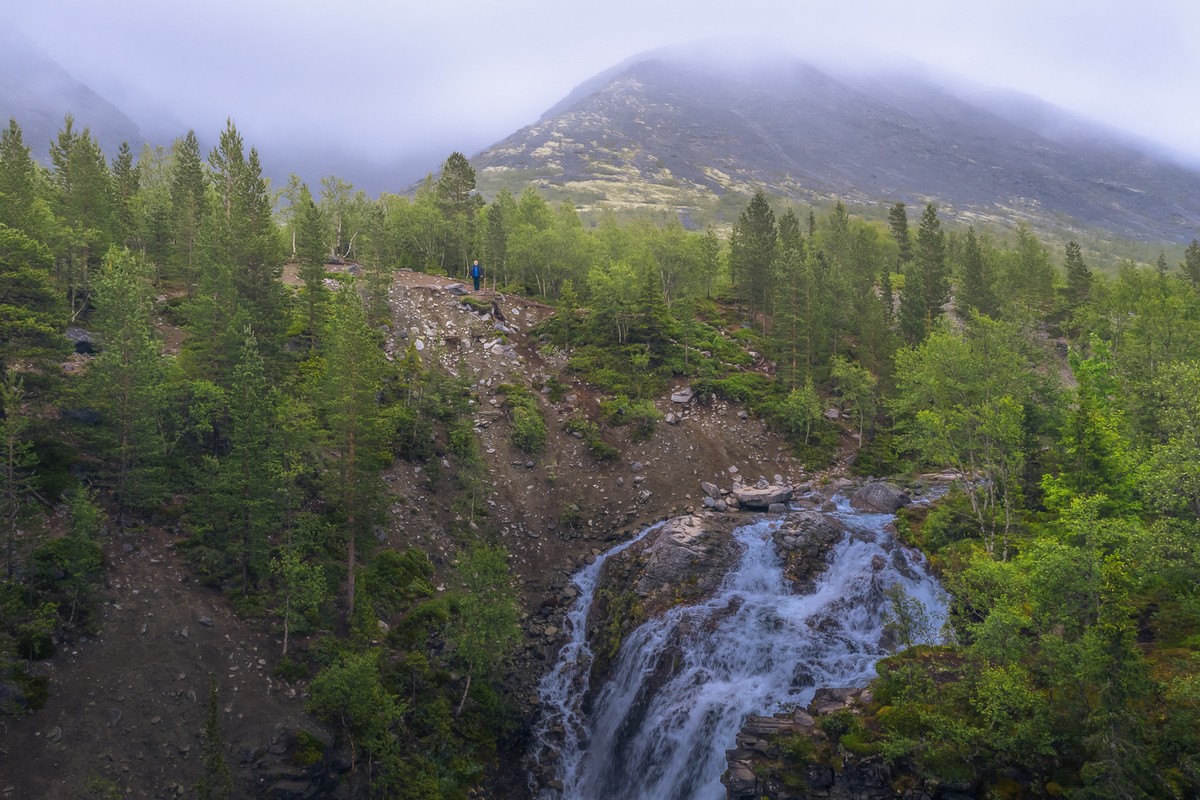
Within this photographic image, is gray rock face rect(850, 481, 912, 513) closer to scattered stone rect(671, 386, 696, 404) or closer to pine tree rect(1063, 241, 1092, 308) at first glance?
scattered stone rect(671, 386, 696, 404)

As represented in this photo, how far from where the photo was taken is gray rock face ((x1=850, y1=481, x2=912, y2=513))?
145ft

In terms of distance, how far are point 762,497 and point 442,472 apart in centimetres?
2384

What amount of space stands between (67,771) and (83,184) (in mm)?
51865

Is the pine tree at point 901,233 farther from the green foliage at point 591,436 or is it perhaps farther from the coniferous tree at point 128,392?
the coniferous tree at point 128,392

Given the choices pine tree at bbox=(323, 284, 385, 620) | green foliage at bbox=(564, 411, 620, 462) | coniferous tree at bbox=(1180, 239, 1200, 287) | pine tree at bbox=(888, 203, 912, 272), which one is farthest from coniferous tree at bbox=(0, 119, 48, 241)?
coniferous tree at bbox=(1180, 239, 1200, 287)

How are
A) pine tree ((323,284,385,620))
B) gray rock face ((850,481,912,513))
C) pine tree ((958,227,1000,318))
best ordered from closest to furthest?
pine tree ((323,284,385,620)) < gray rock face ((850,481,912,513)) < pine tree ((958,227,1000,318))

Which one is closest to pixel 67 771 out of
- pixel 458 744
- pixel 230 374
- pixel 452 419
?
pixel 458 744

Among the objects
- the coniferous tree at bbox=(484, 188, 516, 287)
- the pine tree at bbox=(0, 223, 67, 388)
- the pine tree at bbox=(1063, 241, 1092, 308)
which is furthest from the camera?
the coniferous tree at bbox=(484, 188, 516, 287)

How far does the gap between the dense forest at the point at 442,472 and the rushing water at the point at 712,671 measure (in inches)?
117

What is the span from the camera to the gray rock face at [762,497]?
47.2 m

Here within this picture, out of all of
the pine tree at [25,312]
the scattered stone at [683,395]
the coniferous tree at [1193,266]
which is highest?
the coniferous tree at [1193,266]

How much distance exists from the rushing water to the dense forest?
117 inches

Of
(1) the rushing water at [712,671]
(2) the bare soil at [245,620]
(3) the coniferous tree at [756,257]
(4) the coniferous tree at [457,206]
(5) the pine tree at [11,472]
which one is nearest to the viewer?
(2) the bare soil at [245,620]

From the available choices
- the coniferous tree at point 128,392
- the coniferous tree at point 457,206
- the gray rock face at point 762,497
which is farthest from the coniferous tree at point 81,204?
the gray rock face at point 762,497
